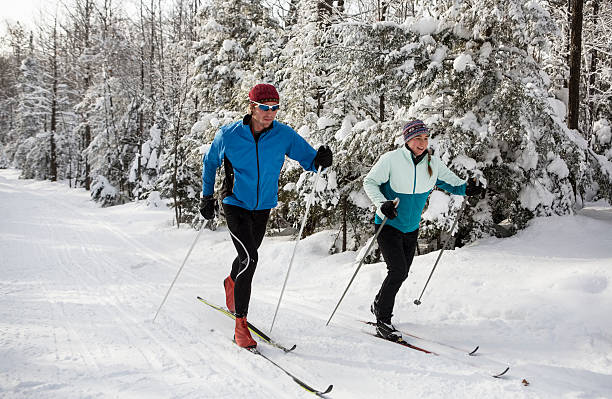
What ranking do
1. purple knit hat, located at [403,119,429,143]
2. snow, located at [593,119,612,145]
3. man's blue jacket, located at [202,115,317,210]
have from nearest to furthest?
man's blue jacket, located at [202,115,317,210], purple knit hat, located at [403,119,429,143], snow, located at [593,119,612,145]

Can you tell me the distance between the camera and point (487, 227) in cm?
661

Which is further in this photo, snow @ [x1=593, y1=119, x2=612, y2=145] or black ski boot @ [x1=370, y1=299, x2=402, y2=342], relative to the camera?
snow @ [x1=593, y1=119, x2=612, y2=145]

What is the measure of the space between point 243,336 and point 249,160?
1.63 meters

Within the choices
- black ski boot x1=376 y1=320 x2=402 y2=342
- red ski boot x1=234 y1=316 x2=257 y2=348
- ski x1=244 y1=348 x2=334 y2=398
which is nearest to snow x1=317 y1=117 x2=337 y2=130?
black ski boot x1=376 y1=320 x2=402 y2=342

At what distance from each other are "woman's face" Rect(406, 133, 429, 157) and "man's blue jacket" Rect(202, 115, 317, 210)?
3.86 ft

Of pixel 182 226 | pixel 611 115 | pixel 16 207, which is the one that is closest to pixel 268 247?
pixel 182 226

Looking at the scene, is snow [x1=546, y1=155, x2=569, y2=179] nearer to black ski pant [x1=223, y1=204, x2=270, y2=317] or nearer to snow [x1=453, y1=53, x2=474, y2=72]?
snow [x1=453, y1=53, x2=474, y2=72]

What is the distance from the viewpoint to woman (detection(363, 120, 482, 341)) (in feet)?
13.3

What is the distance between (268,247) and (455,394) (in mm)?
6159

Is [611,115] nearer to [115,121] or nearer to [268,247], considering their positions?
[268,247]

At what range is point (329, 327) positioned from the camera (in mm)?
4414

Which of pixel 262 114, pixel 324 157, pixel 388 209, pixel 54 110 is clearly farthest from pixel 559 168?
pixel 54 110

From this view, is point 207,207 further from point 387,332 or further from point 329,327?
point 387,332

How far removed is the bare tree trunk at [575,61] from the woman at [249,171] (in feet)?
22.0
